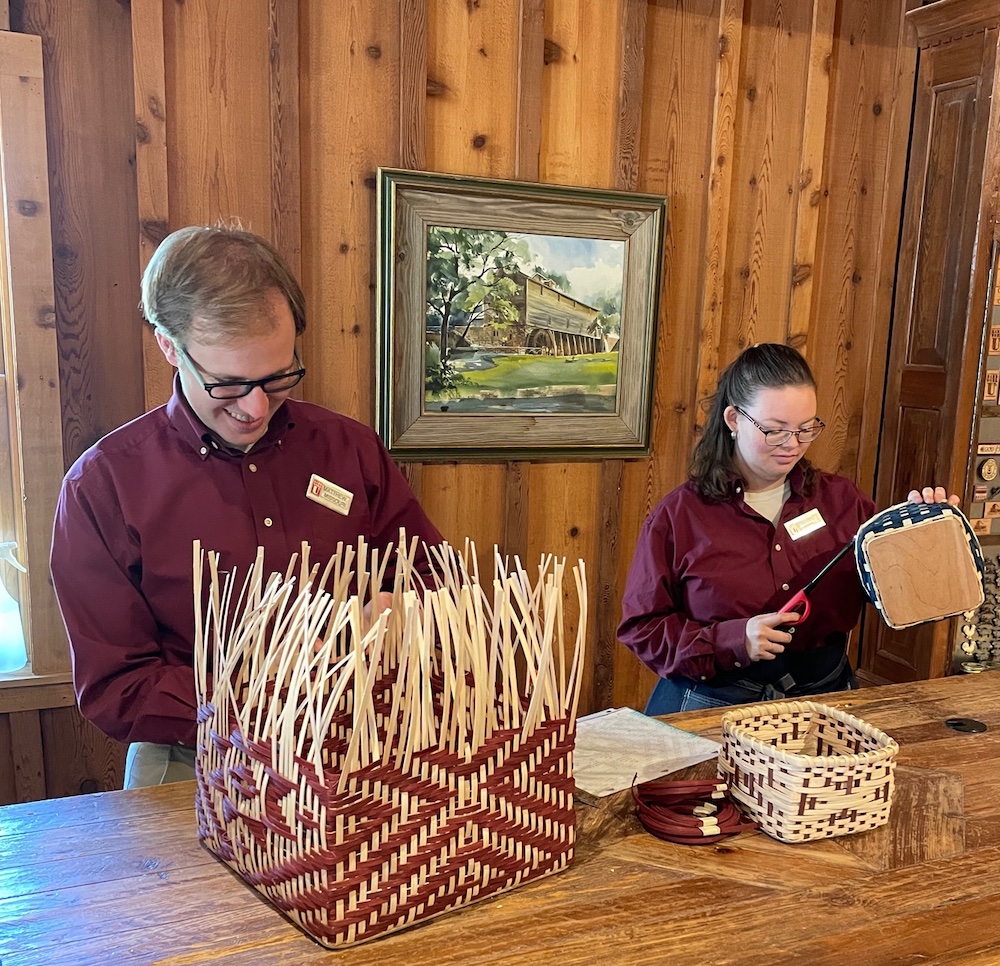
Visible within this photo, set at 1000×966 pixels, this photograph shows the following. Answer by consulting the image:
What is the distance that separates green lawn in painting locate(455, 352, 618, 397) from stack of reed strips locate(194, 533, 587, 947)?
1.77m

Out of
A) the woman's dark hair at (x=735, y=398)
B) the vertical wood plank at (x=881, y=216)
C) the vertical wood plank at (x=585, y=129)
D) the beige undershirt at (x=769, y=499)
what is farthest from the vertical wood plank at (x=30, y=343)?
the vertical wood plank at (x=881, y=216)

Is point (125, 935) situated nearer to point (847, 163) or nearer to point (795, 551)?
point (795, 551)

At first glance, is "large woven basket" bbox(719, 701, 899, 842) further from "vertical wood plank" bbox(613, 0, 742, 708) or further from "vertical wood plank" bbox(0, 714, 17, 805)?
"vertical wood plank" bbox(0, 714, 17, 805)

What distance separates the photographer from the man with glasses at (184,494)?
1386mm

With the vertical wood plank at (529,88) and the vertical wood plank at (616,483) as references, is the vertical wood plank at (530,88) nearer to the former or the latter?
the vertical wood plank at (529,88)

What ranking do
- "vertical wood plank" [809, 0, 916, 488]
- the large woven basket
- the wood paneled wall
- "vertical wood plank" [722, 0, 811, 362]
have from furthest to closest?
1. "vertical wood plank" [809, 0, 916, 488]
2. "vertical wood plank" [722, 0, 811, 362]
3. the wood paneled wall
4. the large woven basket

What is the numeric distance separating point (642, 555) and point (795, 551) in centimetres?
33

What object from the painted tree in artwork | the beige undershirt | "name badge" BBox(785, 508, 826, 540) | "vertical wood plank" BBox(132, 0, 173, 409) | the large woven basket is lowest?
the large woven basket

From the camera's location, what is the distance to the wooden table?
3.11 feet

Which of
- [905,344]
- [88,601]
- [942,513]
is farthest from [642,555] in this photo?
[905,344]

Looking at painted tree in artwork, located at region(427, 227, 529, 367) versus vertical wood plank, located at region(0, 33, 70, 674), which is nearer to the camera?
vertical wood plank, located at region(0, 33, 70, 674)

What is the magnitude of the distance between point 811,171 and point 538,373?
1.29 m

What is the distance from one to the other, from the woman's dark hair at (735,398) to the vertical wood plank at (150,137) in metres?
1.46

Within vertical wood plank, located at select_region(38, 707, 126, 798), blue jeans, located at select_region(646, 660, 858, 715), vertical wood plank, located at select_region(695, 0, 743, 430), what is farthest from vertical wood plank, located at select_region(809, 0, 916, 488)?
vertical wood plank, located at select_region(38, 707, 126, 798)
